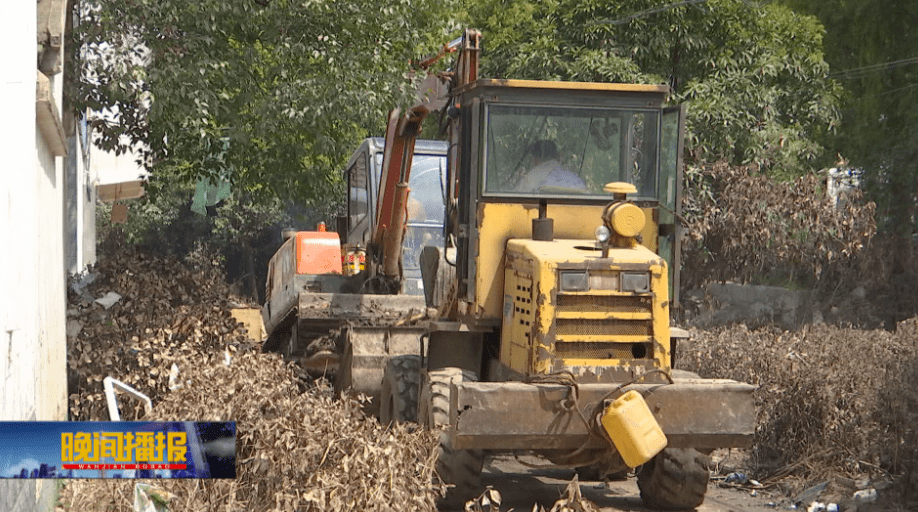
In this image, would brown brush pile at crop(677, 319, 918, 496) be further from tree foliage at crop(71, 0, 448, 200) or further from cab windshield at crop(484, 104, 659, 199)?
tree foliage at crop(71, 0, 448, 200)

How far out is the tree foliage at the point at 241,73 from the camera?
39.1 feet

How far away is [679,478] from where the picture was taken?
27.8ft

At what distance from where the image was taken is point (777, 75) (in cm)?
1730

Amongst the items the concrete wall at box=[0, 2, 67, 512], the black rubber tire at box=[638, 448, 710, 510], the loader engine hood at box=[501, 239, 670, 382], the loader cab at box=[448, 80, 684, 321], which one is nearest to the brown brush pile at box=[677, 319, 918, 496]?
the black rubber tire at box=[638, 448, 710, 510]

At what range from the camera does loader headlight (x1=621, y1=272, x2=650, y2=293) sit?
786 centimetres

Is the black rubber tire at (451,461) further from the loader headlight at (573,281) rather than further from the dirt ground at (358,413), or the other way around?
the loader headlight at (573,281)

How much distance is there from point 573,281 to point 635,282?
17.7 inches


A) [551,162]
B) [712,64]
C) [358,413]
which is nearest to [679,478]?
[358,413]

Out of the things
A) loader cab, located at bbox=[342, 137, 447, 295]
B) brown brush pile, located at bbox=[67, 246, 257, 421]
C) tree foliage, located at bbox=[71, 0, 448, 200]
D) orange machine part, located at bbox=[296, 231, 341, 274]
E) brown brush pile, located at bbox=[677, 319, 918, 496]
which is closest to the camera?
brown brush pile, located at bbox=[677, 319, 918, 496]

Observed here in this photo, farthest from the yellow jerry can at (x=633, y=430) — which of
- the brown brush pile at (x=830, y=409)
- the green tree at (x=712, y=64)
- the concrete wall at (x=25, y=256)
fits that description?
the green tree at (x=712, y=64)

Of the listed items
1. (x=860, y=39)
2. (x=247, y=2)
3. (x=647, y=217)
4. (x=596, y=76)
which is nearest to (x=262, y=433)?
(x=647, y=217)

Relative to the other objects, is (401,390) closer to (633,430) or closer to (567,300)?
(567,300)

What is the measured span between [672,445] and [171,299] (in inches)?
260

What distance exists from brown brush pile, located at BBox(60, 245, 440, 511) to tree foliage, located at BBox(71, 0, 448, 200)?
2.39 meters
